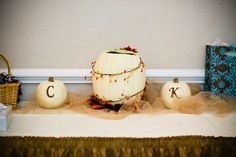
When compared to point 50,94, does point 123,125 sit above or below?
below

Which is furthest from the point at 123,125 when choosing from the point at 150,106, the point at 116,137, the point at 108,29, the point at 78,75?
the point at 108,29

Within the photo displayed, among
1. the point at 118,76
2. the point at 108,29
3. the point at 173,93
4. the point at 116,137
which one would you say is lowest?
the point at 116,137

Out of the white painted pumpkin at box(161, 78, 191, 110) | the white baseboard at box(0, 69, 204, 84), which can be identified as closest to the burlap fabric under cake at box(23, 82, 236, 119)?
the white painted pumpkin at box(161, 78, 191, 110)

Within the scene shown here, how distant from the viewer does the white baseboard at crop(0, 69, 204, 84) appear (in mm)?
1611

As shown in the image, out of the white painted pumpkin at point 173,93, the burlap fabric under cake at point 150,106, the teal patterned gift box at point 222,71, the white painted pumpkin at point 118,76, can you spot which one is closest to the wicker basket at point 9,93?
the burlap fabric under cake at point 150,106

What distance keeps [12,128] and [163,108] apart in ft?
2.34

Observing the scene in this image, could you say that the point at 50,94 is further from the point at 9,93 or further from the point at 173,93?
the point at 173,93

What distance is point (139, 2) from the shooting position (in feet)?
5.30

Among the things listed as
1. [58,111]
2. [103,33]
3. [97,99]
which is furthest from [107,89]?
[103,33]

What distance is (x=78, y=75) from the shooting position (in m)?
1.64

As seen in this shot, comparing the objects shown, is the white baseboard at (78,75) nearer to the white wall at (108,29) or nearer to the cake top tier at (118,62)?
the white wall at (108,29)

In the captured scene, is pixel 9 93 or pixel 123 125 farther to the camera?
pixel 9 93

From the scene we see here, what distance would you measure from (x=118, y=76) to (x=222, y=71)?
619 mm

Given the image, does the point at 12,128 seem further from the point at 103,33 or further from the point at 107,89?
the point at 103,33
